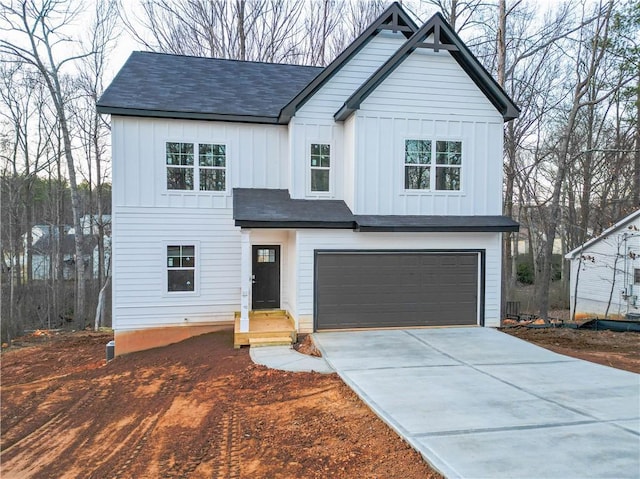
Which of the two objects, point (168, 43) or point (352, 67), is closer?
point (352, 67)

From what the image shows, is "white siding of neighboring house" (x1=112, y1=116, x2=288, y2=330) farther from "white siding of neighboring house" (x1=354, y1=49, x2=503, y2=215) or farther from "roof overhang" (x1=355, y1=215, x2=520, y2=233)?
"roof overhang" (x1=355, y1=215, x2=520, y2=233)

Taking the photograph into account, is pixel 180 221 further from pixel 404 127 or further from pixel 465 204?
pixel 465 204

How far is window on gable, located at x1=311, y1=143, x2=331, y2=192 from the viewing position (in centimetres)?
1077

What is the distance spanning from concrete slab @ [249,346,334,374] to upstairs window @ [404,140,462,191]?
489 cm

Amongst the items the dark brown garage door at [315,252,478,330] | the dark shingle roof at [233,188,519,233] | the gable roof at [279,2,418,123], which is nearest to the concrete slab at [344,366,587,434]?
the dark brown garage door at [315,252,478,330]

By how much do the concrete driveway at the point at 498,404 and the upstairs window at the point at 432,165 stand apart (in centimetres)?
387

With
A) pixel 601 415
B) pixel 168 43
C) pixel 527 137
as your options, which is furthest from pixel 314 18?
pixel 601 415

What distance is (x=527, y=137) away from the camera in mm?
20750

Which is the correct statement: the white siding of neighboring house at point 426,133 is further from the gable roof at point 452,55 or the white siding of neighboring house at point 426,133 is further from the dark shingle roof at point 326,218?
the dark shingle roof at point 326,218

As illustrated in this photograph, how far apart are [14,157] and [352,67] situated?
1810 cm

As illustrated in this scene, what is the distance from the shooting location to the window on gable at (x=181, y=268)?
34.7 ft

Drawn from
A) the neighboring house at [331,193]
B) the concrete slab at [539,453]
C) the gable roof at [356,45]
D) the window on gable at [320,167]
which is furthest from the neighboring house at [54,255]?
the concrete slab at [539,453]

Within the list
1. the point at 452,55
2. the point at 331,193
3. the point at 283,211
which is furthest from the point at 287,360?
the point at 452,55

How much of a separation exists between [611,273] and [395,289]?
15.6 meters
